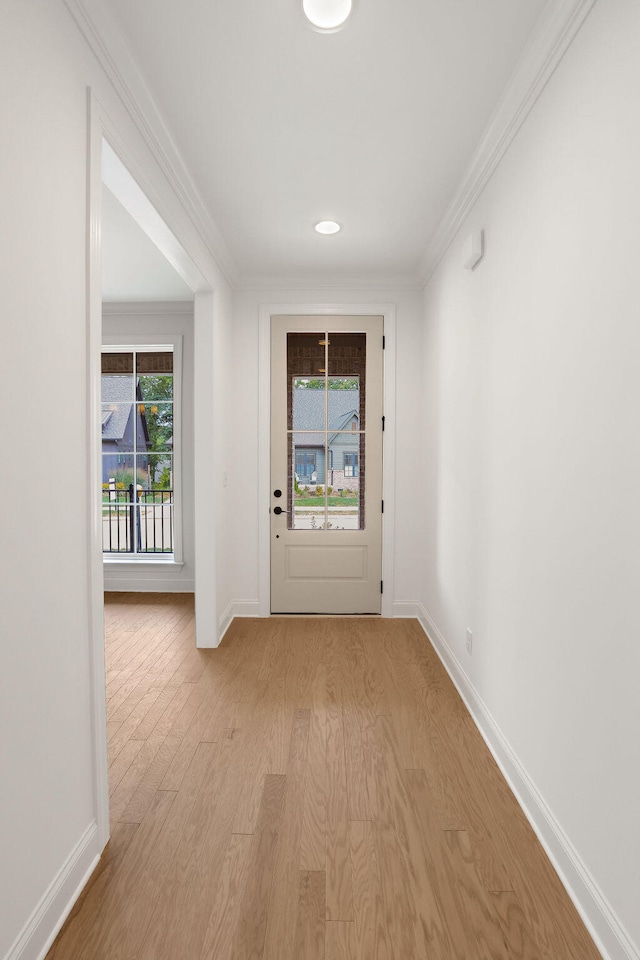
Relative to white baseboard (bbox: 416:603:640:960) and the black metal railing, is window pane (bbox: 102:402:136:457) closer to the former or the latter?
the black metal railing

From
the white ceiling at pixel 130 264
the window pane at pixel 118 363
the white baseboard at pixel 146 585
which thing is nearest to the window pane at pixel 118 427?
the window pane at pixel 118 363

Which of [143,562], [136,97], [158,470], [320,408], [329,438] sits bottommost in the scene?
[143,562]

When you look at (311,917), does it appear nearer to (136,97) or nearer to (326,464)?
(136,97)

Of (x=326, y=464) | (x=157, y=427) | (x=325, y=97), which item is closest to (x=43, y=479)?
(x=325, y=97)

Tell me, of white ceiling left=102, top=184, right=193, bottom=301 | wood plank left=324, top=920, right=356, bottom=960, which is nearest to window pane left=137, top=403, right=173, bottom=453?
white ceiling left=102, top=184, right=193, bottom=301

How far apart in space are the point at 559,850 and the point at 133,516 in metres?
4.63

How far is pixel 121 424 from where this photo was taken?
17.5ft

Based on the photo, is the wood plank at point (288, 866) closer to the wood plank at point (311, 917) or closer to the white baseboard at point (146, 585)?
the wood plank at point (311, 917)

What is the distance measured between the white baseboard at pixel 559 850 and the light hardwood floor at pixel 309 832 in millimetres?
37

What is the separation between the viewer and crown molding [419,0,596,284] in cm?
160

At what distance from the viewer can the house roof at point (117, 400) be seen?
529cm

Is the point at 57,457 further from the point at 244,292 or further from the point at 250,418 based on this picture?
the point at 244,292

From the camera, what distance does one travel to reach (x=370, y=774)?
2.19 meters

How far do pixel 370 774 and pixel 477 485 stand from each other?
1356 mm
